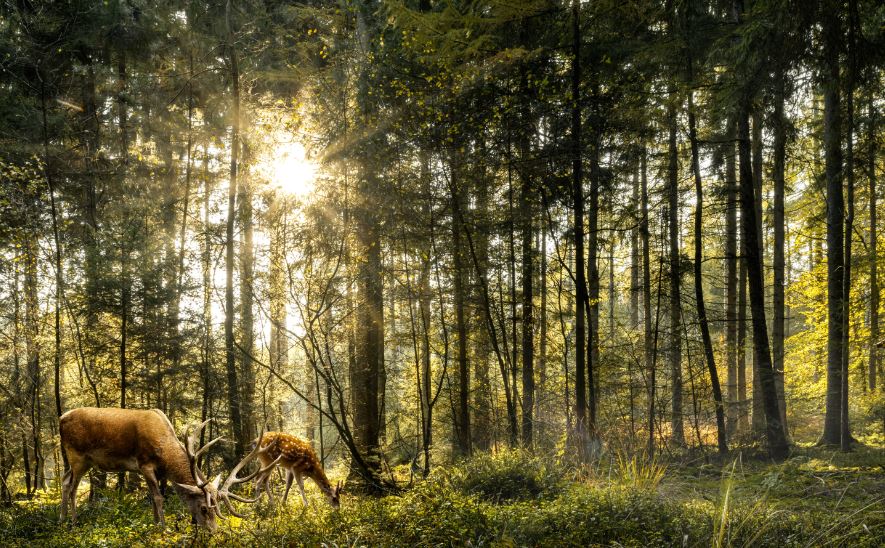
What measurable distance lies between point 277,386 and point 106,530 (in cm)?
787

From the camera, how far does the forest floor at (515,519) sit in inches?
178

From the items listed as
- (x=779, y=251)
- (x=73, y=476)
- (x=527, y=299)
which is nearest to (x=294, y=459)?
(x=73, y=476)

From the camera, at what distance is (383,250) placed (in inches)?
442

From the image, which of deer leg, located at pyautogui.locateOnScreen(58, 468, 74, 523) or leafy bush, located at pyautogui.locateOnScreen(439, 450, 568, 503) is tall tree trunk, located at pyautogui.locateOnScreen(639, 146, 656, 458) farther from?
deer leg, located at pyautogui.locateOnScreen(58, 468, 74, 523)

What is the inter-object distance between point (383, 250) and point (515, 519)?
7.20m

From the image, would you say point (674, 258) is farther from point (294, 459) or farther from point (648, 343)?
point (294, 459)

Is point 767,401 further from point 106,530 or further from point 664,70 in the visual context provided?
point 106,530

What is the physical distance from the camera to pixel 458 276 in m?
10.5

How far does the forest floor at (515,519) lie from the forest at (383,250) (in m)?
0.05

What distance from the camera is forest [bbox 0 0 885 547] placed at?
6.10 m

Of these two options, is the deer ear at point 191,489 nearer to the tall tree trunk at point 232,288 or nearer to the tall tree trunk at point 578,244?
the tall tree trunk at point 232,288

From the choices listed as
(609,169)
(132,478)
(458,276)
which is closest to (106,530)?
(132,478)

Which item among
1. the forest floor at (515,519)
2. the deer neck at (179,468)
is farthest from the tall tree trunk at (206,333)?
the deer neck at (179,468)

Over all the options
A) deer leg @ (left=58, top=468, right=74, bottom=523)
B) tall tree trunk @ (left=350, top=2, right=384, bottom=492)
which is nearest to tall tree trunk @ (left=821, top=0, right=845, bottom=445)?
tall tree trunk @ (left=350, top=2, right=384, bottom=492)
